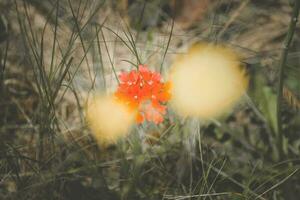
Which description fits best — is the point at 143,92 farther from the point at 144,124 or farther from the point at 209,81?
the point at 209,81

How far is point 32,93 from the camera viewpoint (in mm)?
1534

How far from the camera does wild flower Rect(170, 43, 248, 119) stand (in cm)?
137

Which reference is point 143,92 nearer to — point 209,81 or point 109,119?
point 109,119

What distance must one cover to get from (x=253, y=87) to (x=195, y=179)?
39 cm

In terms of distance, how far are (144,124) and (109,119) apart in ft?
0.30

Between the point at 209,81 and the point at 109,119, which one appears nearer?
the point at 109,119

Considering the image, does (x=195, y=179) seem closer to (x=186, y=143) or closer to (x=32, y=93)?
(x=186, y=143)

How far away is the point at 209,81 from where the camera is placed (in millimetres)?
1413

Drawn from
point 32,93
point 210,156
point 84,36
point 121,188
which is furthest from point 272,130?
point 32,93

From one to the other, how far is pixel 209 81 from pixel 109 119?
1.09ft

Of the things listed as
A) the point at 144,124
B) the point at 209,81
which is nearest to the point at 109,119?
the point at 144,124

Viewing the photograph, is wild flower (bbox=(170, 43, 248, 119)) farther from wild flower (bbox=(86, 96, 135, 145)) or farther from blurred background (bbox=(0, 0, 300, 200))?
wild flower (bbox=(86, 96, 135, 145))

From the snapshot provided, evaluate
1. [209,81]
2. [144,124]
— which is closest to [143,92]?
[144,124]

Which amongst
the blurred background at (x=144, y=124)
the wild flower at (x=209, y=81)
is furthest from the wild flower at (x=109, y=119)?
the wild flower at (x=209, y=81)
